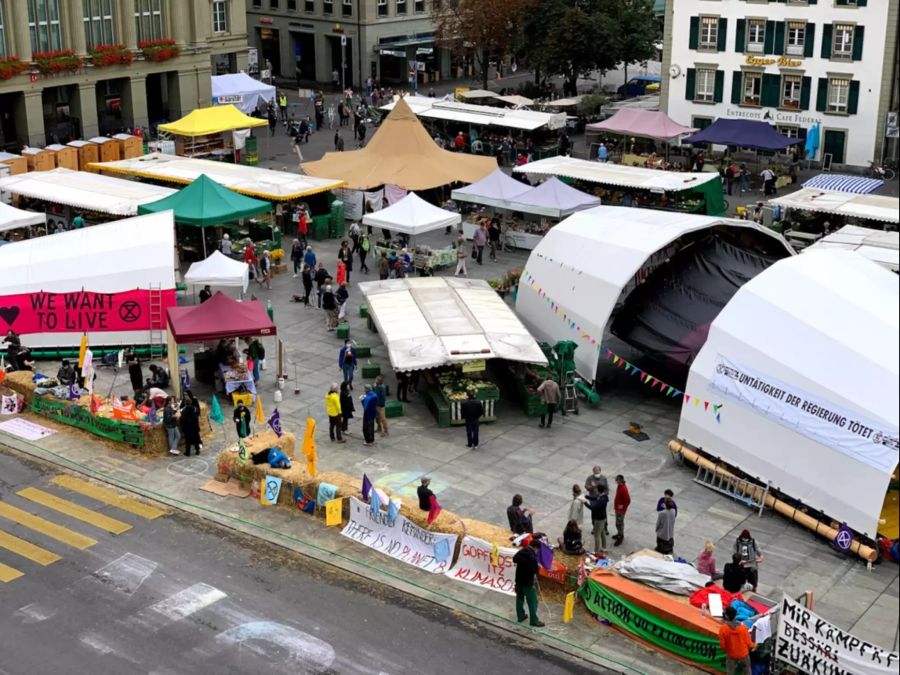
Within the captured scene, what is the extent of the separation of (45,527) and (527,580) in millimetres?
9781

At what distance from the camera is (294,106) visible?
243 ft

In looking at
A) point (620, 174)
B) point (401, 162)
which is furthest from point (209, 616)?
point (620, 174)

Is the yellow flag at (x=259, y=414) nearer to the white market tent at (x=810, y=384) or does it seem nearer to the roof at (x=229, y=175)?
the white market tent at (x=810, y=384)

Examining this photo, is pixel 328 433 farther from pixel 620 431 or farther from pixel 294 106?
pixel 294 106

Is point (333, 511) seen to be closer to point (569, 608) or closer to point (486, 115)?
point (569, 608)

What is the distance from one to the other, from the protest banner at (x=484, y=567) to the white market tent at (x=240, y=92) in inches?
1764

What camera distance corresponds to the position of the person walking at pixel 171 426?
27.1 m

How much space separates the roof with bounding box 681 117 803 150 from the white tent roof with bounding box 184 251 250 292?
2683cm

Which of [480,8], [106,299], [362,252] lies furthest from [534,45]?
[106,299]

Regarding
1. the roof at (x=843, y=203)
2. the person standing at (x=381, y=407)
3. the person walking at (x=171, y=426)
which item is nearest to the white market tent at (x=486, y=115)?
the roof at (x=843, y=203)

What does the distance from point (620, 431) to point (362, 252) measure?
15.6 metres

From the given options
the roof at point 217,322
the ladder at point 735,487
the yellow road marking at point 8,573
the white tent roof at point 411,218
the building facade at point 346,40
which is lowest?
the yellow road marking at point 8,573

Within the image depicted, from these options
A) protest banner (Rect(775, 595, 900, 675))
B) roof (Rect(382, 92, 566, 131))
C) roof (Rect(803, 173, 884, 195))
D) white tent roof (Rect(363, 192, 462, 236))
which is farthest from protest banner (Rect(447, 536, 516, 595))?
roof (Rect(382, 92, 566, 131))

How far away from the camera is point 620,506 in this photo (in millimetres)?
23141
